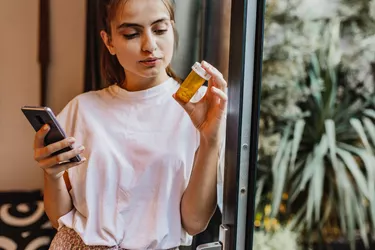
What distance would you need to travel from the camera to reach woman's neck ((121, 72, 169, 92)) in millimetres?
981

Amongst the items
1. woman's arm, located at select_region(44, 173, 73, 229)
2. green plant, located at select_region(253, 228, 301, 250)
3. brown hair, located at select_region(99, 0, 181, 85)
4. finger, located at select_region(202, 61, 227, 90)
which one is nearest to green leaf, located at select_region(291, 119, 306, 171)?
green plant, located at select_region(253, 228, 301, 250)

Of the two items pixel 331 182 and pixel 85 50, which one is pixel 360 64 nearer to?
pixel 331 182

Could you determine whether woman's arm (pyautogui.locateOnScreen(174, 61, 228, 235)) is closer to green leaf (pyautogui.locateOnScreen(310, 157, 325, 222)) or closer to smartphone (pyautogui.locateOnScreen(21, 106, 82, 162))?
smartphone (pyautogui.locateOnScreen(21, 106, 82, 162))

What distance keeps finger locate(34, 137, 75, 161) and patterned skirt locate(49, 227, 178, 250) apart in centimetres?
21

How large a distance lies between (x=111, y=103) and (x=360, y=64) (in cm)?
80

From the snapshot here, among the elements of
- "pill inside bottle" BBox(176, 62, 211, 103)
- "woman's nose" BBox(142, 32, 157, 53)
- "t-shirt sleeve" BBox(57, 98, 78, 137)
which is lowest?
"t-shirt sleeve" BBox(57, 98, 78, 137)

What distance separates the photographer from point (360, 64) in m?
1.34

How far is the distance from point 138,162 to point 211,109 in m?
0.22

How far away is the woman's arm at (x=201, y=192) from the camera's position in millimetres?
913

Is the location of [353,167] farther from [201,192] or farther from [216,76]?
[216,76]

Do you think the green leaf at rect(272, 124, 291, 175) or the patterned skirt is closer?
the patterned skirt

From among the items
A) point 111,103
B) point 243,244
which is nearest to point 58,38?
point 111,103

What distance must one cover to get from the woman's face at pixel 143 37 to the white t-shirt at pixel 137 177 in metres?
0.07

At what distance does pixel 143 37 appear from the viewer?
0.92m
